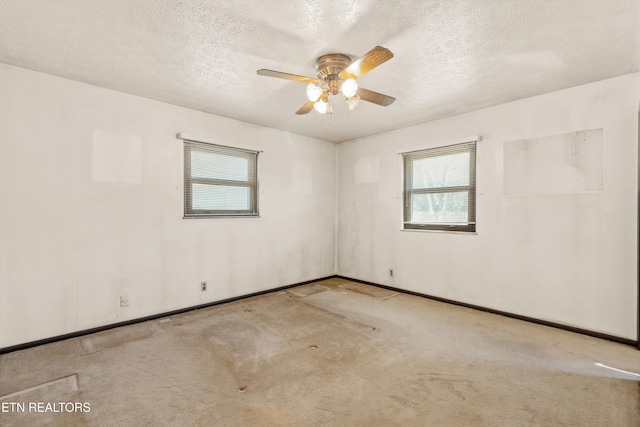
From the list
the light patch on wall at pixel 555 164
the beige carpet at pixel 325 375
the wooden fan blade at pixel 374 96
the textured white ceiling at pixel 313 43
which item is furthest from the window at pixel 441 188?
the wooden fan blade at pixel 374 96

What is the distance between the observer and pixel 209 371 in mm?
2318

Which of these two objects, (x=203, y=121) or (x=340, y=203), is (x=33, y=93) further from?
(x=340, y=203)

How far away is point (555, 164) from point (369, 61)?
255 centimetres

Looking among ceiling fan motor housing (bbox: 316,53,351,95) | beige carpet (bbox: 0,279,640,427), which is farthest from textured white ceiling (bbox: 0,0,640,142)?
beige carpet (bbox: 0,279,640,427)

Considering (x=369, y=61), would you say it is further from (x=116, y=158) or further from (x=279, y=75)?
(x=116, y=158)

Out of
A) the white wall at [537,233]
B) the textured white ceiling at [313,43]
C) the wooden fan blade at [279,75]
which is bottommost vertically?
the white wall at [537,233]

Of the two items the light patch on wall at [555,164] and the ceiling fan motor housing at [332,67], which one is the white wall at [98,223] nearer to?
the ceiling fan motor housing at [332,67]

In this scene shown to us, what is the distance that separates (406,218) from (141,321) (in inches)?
150

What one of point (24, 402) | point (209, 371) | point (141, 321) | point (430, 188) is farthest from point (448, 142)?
point (24, 402)

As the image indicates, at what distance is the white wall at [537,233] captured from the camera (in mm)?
2840

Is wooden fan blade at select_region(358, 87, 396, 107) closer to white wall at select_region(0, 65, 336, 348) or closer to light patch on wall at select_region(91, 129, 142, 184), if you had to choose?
white wall at select_region(0, 65, 336, 348)

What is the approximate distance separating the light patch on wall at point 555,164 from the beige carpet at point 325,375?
1522 millimetres

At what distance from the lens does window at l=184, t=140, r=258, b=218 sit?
3.80 meters

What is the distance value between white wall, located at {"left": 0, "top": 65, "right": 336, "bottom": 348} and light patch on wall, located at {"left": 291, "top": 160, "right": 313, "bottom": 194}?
0.54 meters
